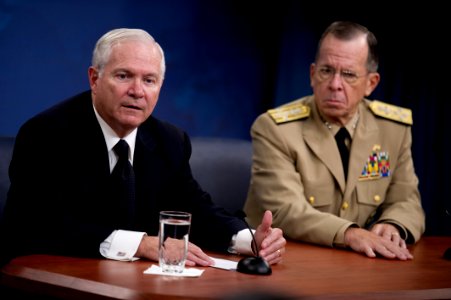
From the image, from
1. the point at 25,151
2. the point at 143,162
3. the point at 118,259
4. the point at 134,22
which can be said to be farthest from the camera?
the point at 134,22

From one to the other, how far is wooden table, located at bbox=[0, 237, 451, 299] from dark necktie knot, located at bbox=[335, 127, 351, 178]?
2.73 feet

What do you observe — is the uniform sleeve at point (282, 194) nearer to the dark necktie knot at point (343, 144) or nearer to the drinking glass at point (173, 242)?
the dark necktie knot at point (343, 144)

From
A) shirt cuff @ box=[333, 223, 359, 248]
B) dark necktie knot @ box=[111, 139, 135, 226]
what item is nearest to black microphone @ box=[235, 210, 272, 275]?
dark necktie knot @ box=[111, 139, 135, 226]

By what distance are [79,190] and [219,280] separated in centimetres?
65

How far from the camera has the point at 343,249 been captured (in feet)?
9.63

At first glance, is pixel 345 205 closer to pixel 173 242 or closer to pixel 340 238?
pixel 340 238

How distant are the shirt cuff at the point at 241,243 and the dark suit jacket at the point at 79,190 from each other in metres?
0.02

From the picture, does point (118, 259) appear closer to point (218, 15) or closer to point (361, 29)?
point (361, 29)

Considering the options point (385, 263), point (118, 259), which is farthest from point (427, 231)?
point (118, 259)

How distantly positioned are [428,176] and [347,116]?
1.21m

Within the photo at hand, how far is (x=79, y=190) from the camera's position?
2.62 m

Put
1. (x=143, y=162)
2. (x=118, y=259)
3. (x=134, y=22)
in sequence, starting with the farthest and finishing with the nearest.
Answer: (x=134, y=22) → (x=143, y=162) → (x=118, y=259)

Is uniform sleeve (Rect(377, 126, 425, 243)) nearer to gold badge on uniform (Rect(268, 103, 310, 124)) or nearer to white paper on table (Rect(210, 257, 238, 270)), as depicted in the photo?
gold badge on uniform (Rect(268, 103, 310, 124))

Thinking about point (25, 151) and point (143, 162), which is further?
point (143, 162)
